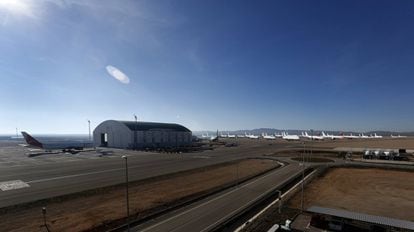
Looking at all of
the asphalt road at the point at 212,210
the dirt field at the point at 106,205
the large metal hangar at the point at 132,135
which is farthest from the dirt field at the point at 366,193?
the large metal hangar at the point at 132,135

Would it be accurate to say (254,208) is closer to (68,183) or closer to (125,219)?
(125,219)

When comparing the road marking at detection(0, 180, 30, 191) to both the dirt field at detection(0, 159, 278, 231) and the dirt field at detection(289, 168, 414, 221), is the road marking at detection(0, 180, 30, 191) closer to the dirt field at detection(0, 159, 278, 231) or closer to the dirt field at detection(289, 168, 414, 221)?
the dirt field at detection(0, 159, 278, 231)

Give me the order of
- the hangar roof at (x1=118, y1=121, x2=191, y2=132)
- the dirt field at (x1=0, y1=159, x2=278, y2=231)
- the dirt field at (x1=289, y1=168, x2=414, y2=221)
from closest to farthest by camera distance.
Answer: the dirt field at (x1=0, y1=159, x2=278, y2=231) < the dirt field at (x1=289, y1=168, x2=414, y2=221) < the hangar roof at (x1=118, y1=121, x2=191, y2=132)

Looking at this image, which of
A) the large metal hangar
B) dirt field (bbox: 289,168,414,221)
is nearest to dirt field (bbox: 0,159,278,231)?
dirt field (bbox: 289,168,414,221)

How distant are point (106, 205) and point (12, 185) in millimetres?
24813

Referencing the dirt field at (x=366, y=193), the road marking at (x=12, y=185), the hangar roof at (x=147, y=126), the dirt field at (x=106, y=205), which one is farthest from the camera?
the hangar roof at (x=147, y=126)

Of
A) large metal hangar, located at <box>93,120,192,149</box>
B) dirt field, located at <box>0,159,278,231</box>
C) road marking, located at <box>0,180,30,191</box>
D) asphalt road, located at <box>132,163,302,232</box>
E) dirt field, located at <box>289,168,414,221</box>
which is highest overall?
large metal hangar, located at <box>93,120,192,149</box>

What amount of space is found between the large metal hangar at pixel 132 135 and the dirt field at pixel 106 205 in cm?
7907

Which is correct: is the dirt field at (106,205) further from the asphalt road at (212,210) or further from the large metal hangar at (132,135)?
the large metal hangar at (132,135)

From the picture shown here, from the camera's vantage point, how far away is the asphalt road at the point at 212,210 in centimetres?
2941

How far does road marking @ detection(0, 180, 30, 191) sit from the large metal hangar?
76.5 meters

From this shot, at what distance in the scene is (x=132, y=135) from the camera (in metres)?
130

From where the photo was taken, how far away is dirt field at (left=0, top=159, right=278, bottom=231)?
99.9ft

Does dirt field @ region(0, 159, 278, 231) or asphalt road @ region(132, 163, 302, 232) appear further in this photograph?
dirt field @ region(0, 159, 278, 231)
